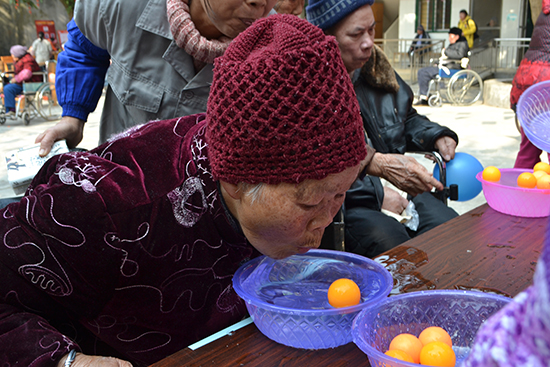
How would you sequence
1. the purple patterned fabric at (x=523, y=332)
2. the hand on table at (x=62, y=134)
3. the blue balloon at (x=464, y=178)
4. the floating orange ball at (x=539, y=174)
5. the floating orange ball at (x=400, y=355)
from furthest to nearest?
the blue balloon at (x=464, y=178) < the floating orange ball at (x=539, y=174) < the hand on table at (x=62, y=134) < the floating orange ball at (x=400, y=355) < the purple patterned fabric at (x=523, y=332)

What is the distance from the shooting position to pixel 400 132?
8.96ft

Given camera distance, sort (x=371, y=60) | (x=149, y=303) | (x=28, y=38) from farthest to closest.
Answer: (x=28, y=38) → (x=371, y=60) → (x=149, y=303)

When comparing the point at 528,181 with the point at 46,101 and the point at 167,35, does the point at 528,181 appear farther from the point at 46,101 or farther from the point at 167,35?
the point at 46,101

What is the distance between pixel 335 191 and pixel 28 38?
22152mm

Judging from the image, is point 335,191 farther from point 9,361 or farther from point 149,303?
point 9,361

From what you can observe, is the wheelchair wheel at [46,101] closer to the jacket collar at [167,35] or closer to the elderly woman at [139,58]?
the elderly woman at [139,58]

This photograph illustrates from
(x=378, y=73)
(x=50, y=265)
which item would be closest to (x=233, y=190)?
(x=50, y=265)

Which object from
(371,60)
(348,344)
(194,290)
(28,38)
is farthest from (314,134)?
(28,38)

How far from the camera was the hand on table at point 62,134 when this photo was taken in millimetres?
1781

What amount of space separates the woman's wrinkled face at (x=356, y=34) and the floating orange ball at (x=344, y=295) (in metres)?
1.55

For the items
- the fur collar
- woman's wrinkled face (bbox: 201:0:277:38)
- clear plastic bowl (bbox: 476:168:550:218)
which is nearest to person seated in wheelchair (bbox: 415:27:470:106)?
the fur collar

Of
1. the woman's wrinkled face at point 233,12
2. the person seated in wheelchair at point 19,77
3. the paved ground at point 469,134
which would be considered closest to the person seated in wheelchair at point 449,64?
the paved ground at point 469,134

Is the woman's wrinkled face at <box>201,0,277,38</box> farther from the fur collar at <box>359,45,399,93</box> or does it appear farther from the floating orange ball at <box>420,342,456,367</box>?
the floating orange ball at <box>420,342,456,367</box>

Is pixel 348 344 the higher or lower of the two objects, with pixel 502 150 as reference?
higher
